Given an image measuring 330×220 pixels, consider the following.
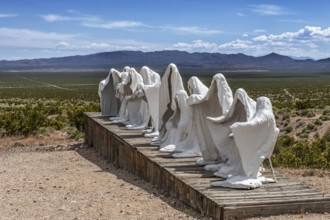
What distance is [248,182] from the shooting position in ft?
31.2

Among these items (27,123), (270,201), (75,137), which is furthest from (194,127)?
(27,123)

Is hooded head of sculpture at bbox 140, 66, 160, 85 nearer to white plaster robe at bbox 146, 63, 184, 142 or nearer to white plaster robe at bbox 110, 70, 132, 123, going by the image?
white plaster robe at bbox 110, 70, 132, 123

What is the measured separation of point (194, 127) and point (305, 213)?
416 cm

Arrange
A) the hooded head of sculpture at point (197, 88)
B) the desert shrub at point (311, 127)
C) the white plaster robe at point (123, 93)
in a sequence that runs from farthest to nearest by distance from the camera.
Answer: the desert shrub at point (311, 127) → the white plaster robe at point (123, 93) → the hooded head of sculpture at point (197, 88)

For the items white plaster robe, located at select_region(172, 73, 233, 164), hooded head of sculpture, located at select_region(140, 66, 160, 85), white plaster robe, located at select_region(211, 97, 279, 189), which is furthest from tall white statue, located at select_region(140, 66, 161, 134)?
white plaster robe, located at select_region(211, 97, 279, 189)

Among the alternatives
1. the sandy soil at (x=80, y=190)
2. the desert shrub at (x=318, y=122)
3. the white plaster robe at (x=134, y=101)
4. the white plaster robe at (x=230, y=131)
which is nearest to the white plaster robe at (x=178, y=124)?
the sandy soil at (x=80, y=190)

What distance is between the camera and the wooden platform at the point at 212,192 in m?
8.62

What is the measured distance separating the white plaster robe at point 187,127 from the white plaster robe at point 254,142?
9.17ft

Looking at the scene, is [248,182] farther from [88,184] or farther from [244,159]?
[88,184]

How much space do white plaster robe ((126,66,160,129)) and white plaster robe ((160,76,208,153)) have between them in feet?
8.89

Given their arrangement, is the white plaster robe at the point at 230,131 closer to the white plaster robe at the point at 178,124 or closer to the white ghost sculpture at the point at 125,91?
the white plaster robe at the point at 178,124

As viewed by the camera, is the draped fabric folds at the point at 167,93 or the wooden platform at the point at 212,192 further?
the draped fabric folds at the point at 167,93

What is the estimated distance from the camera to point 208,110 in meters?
12.1

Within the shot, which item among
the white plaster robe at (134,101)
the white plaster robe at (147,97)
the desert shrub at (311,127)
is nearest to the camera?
the white plaster robe at (147,97)
